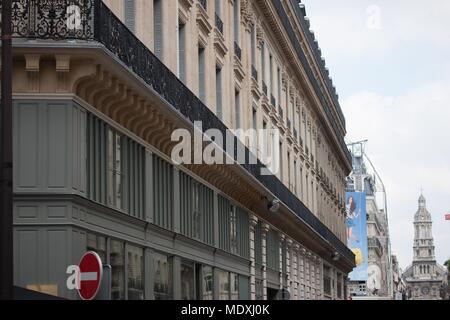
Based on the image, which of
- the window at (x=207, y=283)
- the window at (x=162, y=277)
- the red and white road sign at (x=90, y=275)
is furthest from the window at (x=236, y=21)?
the red and white road sign at (x=90, y=275)

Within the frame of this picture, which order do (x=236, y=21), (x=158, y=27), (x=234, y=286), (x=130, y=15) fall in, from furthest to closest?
(x=236, y=21)
(x=234, y=286)
(x=158, y=27)
(x=130, y=15)

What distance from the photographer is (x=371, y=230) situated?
157625 millimetres

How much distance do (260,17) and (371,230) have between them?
390ft

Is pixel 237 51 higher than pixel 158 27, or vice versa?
pixel 237 51

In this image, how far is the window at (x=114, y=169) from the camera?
21359 mm

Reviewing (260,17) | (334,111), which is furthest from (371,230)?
(260,17)

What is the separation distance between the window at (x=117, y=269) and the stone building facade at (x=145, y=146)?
36mm

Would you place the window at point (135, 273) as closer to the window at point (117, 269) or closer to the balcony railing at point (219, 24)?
the window at point (117, 269)

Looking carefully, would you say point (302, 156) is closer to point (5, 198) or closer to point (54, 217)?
point (54, 217)

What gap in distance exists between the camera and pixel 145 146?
79.2 ft

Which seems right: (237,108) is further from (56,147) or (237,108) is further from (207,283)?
(56,147)

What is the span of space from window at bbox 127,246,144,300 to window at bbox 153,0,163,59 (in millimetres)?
5479

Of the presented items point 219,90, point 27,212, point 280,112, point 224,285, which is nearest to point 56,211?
point 27,212

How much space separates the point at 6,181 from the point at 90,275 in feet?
9.13
